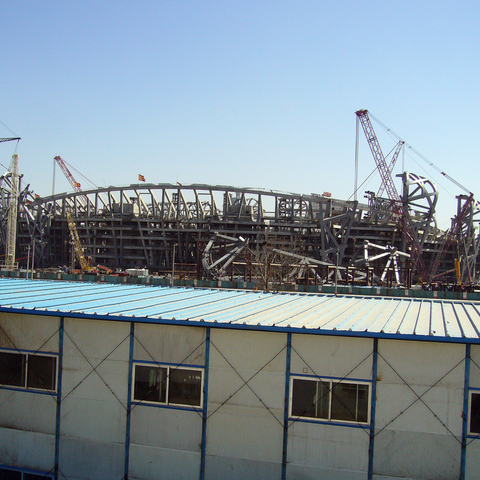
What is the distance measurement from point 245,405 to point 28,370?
6462 mm

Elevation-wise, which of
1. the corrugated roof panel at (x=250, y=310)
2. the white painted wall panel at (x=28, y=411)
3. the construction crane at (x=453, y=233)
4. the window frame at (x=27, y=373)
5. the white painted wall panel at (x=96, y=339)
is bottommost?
the white painted wall panel at (x=28, y=411)

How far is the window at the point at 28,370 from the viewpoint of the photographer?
575 inches

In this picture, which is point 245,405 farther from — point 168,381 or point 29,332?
point 29,332

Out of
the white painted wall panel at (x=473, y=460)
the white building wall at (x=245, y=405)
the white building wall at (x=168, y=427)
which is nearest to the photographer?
the white painted wall panel at (x=473, y=460)

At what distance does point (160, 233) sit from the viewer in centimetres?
9381

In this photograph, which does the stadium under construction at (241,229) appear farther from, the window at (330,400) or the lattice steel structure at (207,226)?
the window at (330,400)

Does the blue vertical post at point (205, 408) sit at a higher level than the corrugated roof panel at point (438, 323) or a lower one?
lower

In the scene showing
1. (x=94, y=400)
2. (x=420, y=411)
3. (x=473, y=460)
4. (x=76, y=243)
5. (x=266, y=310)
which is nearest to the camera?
(x=473, y=460)

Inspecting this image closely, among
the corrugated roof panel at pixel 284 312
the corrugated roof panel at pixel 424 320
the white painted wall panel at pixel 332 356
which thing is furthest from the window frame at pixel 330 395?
the corrugated roof panel at pixel 424 320

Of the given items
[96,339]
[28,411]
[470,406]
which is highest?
[96,339]

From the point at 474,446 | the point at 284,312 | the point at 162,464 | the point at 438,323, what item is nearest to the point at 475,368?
the point at 474,446

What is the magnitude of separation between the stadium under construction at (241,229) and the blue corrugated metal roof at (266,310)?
48.2 m

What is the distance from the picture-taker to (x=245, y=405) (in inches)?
527

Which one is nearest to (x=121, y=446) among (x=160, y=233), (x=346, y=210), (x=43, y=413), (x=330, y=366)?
(x=43, y=413)
